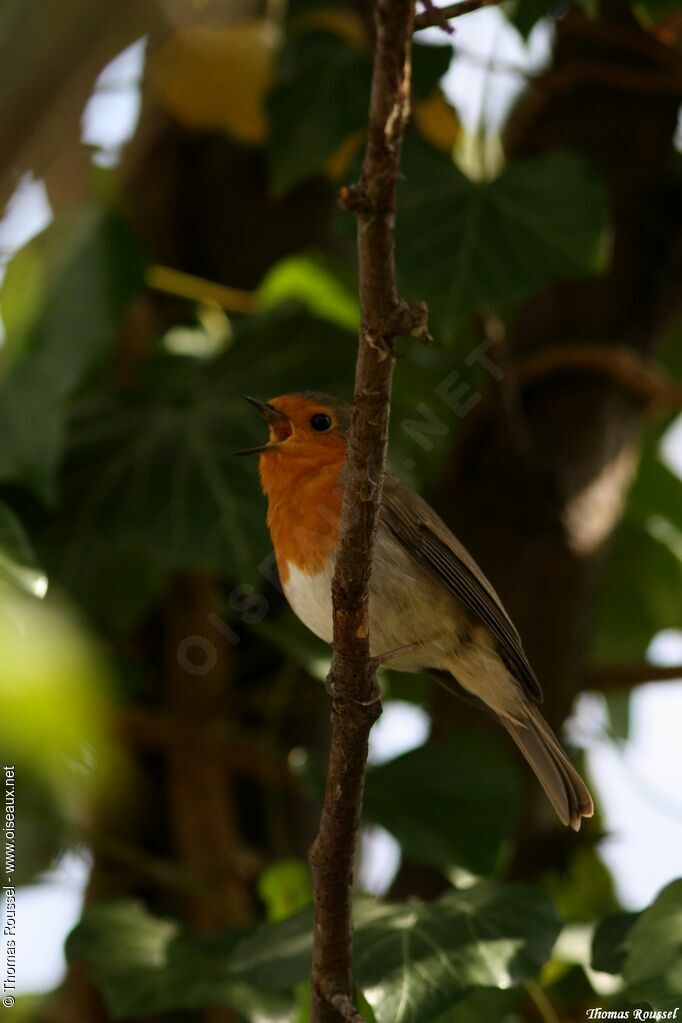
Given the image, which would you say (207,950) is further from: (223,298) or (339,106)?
(339,106)

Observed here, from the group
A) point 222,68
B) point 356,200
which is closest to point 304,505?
point 356,200

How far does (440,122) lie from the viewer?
12.9 feet

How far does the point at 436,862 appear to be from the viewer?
293 cm

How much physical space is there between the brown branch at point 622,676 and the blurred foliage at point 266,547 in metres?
0.36

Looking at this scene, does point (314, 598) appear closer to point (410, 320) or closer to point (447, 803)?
point (447, 803)

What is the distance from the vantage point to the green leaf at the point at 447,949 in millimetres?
2188

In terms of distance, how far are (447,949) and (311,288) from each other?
2.22 m

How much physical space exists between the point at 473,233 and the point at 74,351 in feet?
3.60

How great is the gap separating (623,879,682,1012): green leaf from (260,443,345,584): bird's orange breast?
93 centimetres

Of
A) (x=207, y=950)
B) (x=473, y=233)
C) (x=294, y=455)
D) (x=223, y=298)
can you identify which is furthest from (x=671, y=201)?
(x=207, y=950)

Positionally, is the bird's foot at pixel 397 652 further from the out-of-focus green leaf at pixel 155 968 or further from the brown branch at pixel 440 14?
the brown branch at pixel 440 14

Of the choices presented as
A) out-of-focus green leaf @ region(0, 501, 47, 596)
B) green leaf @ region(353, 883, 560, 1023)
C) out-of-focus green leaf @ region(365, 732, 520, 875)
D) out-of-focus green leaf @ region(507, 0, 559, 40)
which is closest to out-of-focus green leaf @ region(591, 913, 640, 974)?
green leaf @ region(353, 883, 560, 1023)

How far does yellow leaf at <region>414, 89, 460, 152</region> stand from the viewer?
153 inches

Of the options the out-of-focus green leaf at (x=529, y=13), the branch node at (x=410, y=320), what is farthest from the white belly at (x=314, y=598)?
the out-of-focus green leaf at (x=529, y=13)
